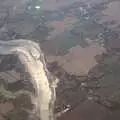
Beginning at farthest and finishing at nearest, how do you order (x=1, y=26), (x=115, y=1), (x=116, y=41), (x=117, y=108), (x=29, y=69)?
(x=115, y=1) < (x=1, y=26) < (x=116, y=41) < (x=29, y=69) < (x=117, y=108)

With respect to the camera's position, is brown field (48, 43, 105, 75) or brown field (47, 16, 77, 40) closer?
brown field (48, 43, 105, 75)

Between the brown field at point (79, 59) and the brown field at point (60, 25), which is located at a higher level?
the brown field at point (60, 25)

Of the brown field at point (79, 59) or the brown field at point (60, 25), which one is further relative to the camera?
the brown field at point (60, 25)

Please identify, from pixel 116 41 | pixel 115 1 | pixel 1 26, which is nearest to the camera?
pixel 116 41

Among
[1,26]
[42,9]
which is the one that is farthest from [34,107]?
[42,9]

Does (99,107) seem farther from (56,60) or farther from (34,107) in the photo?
(56,60)

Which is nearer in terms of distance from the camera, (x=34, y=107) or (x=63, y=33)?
(x=34, y=107)

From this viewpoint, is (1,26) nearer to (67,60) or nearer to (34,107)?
(67,60)

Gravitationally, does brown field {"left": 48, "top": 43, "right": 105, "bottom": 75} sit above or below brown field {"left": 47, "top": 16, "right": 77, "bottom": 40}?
below

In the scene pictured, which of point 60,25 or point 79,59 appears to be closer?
point 79,59

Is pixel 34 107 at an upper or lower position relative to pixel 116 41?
lower
